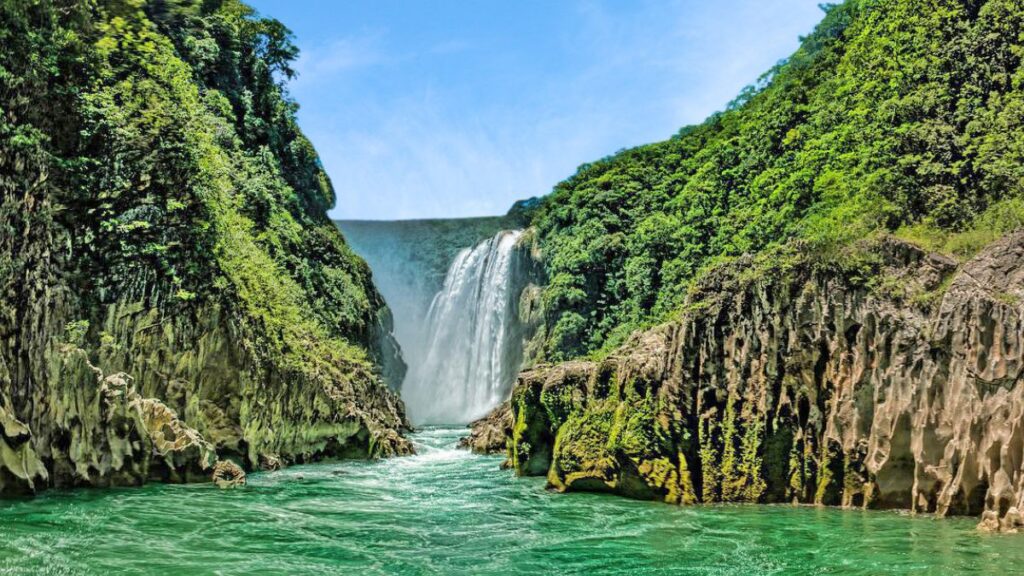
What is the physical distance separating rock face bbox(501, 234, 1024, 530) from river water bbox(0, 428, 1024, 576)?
60 cm

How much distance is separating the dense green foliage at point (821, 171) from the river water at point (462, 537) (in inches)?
214

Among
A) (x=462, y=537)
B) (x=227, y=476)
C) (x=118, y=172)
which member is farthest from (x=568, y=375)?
(x=118, y=172)

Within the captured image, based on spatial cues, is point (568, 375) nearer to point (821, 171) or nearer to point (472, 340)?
point (821, 171)

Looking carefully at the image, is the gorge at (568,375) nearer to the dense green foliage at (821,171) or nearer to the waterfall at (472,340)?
the dense green foliage at (821,171)

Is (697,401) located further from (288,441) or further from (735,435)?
(288,441)

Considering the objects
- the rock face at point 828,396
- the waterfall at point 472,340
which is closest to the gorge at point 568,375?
the rock face at point 828,396

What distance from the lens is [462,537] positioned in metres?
12.1

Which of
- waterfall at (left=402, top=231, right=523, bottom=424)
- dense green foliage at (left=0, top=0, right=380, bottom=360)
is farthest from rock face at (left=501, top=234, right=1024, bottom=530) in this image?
waterfall at (left=402, top=231, right=523, bottom=424)

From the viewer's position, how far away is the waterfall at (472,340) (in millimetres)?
48375

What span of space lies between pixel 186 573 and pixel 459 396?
1679 inches

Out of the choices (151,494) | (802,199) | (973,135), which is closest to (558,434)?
(151,494)

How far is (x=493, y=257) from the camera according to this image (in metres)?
50.9

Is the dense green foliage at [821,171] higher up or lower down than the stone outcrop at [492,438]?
higher up

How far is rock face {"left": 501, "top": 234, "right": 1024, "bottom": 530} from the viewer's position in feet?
36.4
